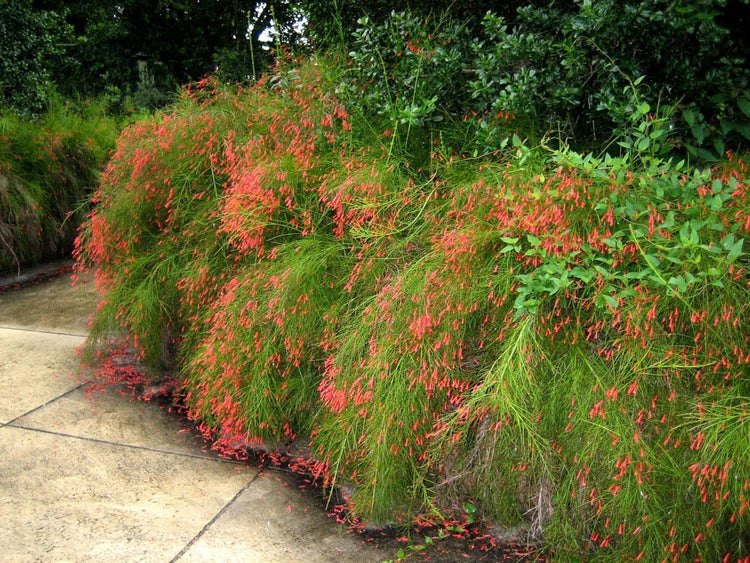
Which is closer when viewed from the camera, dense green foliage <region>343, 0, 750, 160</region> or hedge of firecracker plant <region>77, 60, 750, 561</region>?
hedge of firecracker plant <region>77, 60, 750, 561</region>

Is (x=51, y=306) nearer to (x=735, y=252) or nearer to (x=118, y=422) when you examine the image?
(x=118, y=422)

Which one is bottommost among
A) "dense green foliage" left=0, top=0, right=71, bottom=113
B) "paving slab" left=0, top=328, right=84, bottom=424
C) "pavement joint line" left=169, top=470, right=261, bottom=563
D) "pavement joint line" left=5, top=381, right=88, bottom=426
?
"pavement joint line" left=169, top=470, right=261, bottom=563

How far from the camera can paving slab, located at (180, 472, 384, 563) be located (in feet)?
9.55

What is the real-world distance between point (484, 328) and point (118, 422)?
7.38ft

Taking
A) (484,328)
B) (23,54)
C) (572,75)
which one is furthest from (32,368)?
(23,54)

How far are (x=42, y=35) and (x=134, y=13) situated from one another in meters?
10.4

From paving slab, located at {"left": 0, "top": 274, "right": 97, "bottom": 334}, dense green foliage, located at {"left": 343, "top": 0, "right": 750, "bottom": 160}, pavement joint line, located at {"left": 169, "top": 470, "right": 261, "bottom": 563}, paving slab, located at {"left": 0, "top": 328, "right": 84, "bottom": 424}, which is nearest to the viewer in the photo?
pavement joint line, located at {"left": 169, "top": 470, "right": 261, "bottom": 563}

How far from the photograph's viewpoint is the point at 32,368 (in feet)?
15.8

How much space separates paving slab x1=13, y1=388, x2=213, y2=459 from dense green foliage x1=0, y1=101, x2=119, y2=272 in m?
2.87

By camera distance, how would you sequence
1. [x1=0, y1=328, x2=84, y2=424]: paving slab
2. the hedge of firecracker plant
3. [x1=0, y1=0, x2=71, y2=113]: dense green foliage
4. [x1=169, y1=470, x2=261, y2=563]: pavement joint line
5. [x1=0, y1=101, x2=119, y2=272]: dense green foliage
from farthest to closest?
[x1=0, y1=0, x2=71, y2=113]: dense green foliage < [x1=0, y1=101, x2=119, y2=272]: dense green foliage < [x1=0, y1=328, x2=84, y2=424]: paving slab < [x1=169, y1=470, x2=261, y2=563]: pavement joint line < the hedge of firecracker plant

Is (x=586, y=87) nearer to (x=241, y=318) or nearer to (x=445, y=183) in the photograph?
(x=445, y=183)

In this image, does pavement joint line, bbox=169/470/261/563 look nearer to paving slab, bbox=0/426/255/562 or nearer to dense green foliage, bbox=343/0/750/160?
paving slab, bbox=0/426/255/562

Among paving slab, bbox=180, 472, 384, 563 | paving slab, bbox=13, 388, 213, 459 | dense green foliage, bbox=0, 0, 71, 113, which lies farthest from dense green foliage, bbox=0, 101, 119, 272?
paving slab, bbox=180, 472, 384, 563

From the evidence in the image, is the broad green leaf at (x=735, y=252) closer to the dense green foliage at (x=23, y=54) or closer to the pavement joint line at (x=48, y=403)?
the pavement joint line at (x=48, y=403)
